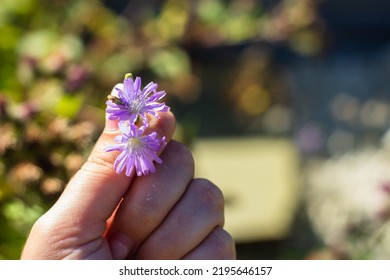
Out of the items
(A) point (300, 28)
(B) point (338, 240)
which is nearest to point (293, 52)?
(A) point (300, 28)

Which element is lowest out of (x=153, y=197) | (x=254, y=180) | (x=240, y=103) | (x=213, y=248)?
(x=254, y=180)

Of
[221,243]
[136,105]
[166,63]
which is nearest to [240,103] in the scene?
[166,63]

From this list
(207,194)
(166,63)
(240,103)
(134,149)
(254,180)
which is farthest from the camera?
(240,103)

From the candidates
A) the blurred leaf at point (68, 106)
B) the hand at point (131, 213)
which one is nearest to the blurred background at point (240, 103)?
the blurred leaf at point (68, 106)

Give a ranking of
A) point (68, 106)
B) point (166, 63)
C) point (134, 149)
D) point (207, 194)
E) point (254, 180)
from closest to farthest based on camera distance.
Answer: point (134, 149) < point (207, 194) < point (68, 106) < point (166, 63) < point (254, 180)

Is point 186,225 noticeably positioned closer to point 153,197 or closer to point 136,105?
point 153,197

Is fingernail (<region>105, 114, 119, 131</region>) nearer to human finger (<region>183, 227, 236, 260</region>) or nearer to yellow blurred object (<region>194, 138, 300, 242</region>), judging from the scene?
human finger (<region>183, 227, 236, 260</region>)
